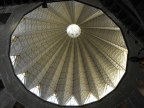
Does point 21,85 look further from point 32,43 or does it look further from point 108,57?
point 108,57

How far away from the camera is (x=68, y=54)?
31656 mm

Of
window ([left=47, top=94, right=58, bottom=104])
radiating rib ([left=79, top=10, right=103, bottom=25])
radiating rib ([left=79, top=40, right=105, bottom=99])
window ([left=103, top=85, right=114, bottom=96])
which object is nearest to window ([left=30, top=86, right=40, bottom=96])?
window ([left=47, top=94, right=58, bottom=104])

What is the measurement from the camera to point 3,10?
1662cm

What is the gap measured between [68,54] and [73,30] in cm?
307

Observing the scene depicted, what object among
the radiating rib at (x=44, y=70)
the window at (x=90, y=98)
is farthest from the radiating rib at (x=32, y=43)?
the window at (x=90, y=98)

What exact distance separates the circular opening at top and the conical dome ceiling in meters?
0.18

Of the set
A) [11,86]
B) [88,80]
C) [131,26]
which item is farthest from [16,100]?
[131,26]

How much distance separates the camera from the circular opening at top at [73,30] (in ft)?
106

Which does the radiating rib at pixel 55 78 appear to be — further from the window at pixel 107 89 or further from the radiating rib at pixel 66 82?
the window at pixel 107 89

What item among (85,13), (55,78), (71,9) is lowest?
(55,78)

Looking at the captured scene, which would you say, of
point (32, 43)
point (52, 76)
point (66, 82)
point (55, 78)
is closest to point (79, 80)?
point (66, 82)

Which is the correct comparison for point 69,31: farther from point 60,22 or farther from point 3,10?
point 3,10

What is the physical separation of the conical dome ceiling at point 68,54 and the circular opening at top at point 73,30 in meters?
0.18

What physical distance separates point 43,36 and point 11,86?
9.81m
